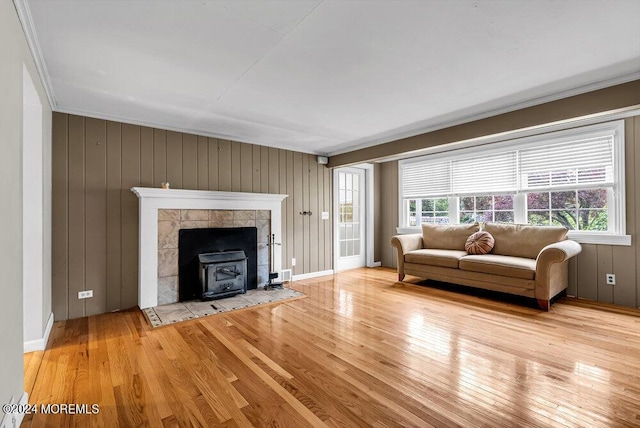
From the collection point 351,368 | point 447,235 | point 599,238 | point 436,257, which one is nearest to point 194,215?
point 351,368

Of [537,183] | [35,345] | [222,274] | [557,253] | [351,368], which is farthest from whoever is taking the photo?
[537,183]

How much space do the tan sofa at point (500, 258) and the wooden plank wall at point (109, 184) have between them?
3.05 metres

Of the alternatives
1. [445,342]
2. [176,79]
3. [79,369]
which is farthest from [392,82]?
[79,369]

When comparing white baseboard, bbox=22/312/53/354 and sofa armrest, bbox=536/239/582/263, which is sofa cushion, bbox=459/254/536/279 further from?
white baseboard, bbox=22/312/53/354

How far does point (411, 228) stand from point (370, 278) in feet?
4.53

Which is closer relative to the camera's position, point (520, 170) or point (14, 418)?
point (14, 418)

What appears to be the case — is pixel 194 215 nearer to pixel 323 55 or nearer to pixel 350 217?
pixel 323 55

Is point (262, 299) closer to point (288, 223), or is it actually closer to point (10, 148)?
point (288, 223)

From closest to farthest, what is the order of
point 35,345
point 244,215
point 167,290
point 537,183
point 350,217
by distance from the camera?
point 35,345
point 167,290
point 537,183
point 244,215
point 350,217

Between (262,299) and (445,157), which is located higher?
(445,157)

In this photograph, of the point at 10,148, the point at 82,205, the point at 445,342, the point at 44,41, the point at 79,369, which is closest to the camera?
the point at 10,148

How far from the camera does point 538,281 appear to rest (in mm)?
3475

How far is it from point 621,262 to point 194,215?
538 cm

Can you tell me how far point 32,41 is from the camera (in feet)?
6.64
